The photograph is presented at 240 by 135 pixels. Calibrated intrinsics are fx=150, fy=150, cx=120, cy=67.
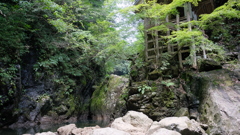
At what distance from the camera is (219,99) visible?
19.0ft

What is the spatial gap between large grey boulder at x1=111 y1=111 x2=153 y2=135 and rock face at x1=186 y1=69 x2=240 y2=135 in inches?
90.1

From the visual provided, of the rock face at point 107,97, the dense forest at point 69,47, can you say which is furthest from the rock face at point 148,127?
the rock face at point 107,97

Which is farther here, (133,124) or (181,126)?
(133,124)

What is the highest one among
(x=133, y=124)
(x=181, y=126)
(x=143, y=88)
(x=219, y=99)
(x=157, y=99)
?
(x=143, y=88)

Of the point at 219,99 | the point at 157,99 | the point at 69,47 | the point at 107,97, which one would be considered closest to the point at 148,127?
the point at 157,99

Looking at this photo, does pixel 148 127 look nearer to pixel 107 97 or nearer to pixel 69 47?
pixel 69 47

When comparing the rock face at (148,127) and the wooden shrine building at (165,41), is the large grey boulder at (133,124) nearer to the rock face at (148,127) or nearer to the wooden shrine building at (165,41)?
the rock face at (148,127)

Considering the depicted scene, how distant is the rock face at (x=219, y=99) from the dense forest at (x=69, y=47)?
1.14 m

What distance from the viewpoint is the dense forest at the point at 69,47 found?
7.72m

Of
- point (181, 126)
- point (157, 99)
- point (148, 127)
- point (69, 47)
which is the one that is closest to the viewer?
point (181, 126)

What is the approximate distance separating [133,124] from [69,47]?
8.17m

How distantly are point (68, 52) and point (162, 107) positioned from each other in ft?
30.9

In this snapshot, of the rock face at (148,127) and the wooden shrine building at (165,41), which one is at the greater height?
the wooden shrine building at (165,41)

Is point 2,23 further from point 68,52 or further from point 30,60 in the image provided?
point 68,52
